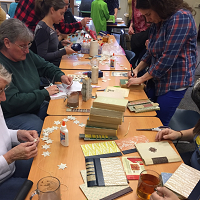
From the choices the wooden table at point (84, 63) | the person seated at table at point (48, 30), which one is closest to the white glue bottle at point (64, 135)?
the wooden table at point (84, 63)

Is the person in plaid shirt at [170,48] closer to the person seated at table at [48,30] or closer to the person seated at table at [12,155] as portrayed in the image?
the person seated at table at [12,155]

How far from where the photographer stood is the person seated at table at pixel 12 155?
4.33ft

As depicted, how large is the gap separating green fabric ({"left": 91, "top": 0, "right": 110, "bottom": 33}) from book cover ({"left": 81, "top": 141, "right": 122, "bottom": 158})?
4.66 meters

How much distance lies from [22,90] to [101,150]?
3.62ft

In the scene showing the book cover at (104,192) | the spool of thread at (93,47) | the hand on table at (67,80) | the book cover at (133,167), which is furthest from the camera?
the spool of thread at (93,47)

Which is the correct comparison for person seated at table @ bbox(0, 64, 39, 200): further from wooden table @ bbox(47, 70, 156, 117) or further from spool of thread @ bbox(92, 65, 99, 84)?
spool of thread @ bbox(92, 65, 99, 84)

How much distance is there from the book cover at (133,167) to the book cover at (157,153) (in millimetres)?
43

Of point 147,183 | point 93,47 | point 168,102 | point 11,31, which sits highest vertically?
point 11,31

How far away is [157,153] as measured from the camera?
139cm

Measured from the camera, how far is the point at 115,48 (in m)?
3.80

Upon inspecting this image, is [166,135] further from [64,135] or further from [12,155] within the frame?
[12,155]

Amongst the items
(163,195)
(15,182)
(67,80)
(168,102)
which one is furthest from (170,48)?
(15,182)

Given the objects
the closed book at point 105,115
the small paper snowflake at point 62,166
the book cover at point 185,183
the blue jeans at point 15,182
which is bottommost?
the blue jeans at point 15,182

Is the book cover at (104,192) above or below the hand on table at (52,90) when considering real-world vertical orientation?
below
